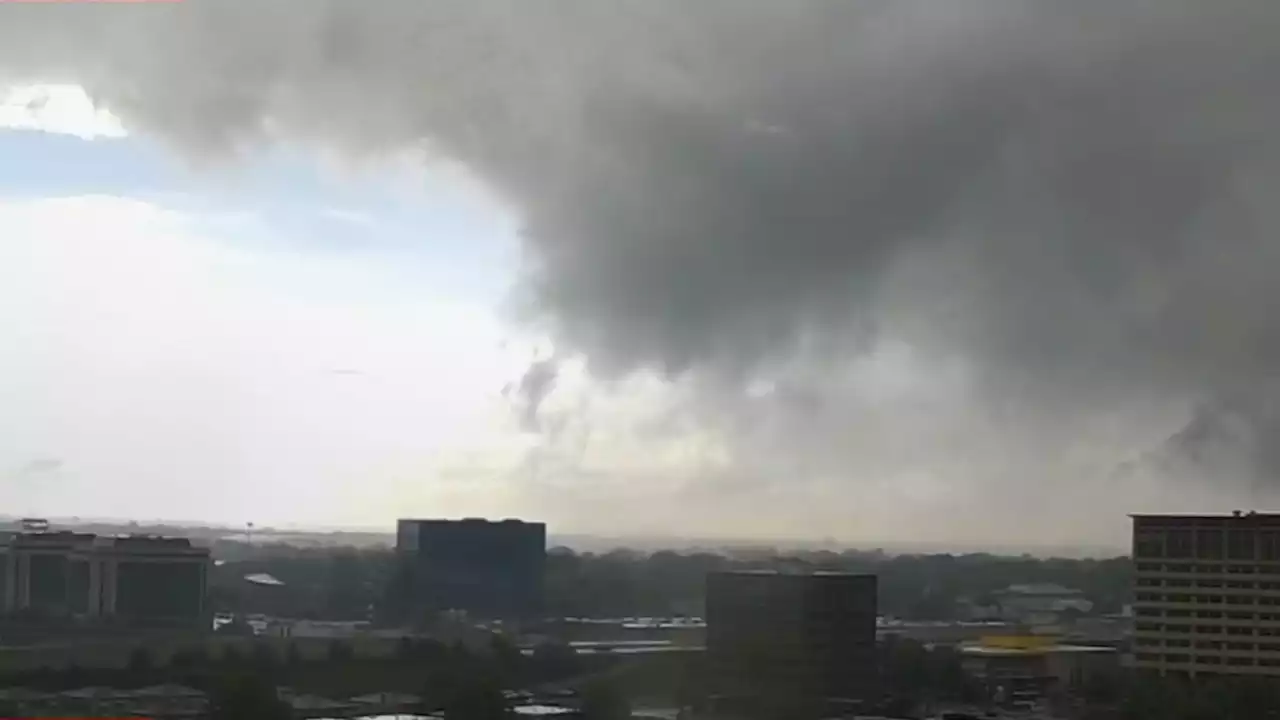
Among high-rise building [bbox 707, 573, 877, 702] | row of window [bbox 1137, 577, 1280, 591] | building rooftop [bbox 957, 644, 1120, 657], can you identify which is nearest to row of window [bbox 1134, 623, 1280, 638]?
row of window [bbox 1137, 577, 1280, 591]

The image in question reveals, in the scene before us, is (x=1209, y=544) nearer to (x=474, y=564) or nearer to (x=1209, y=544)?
(x=1209, y=544)

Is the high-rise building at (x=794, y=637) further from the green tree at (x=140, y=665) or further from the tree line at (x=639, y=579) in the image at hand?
the green tree at (x=140, y=665)

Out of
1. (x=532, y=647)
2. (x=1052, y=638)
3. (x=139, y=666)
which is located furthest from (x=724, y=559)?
(x=139, y=666)

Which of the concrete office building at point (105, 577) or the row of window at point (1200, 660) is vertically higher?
the concrete office building at point (105, 577)

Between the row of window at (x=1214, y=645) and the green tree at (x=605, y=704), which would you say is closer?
the green tree at (x=605, y=704)

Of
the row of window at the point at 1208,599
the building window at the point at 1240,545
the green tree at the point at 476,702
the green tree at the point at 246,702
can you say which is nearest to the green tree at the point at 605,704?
the green tree at the point at 476,702

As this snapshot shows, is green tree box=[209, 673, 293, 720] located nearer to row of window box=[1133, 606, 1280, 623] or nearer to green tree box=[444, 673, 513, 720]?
green tree box=[444, 673, 513, 720]

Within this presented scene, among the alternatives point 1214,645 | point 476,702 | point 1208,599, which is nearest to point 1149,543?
point 1208,599
